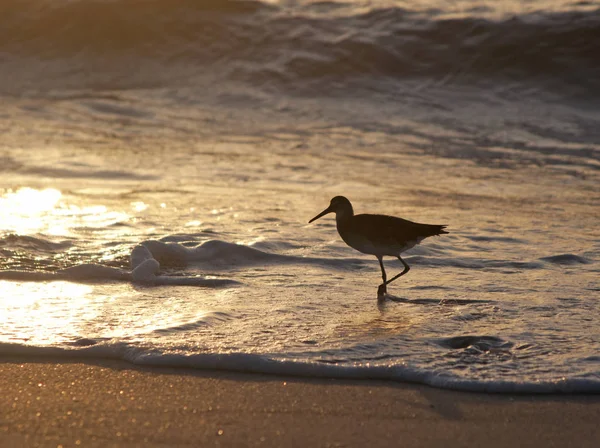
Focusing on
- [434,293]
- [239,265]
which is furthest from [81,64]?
[434,293]

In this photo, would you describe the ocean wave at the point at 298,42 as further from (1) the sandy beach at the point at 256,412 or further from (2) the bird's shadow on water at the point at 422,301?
(1) the sandy beach at the point at 256,412

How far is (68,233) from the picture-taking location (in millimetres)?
7836

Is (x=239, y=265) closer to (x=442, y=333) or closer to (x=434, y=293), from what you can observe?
(x=434, y=293)

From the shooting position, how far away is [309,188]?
34.4 ft

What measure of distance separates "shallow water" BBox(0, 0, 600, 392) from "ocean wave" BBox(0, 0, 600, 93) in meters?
0.07

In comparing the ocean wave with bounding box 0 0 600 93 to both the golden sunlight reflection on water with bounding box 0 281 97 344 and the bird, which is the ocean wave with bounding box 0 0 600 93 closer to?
the bird

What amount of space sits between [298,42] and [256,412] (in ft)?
55.2

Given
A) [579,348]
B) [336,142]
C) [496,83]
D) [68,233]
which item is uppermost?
[496,83]

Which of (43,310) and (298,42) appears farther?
(298,42)

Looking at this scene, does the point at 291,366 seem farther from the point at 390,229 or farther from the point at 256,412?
the point at 390,229

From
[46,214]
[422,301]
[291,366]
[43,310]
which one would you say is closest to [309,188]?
[46,214]

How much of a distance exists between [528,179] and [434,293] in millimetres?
5201

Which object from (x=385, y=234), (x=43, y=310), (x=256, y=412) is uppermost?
(x=385, y=234)

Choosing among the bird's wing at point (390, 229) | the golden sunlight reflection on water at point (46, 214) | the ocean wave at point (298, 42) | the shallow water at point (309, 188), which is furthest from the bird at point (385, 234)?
the ocean wave at point (298, 42)
